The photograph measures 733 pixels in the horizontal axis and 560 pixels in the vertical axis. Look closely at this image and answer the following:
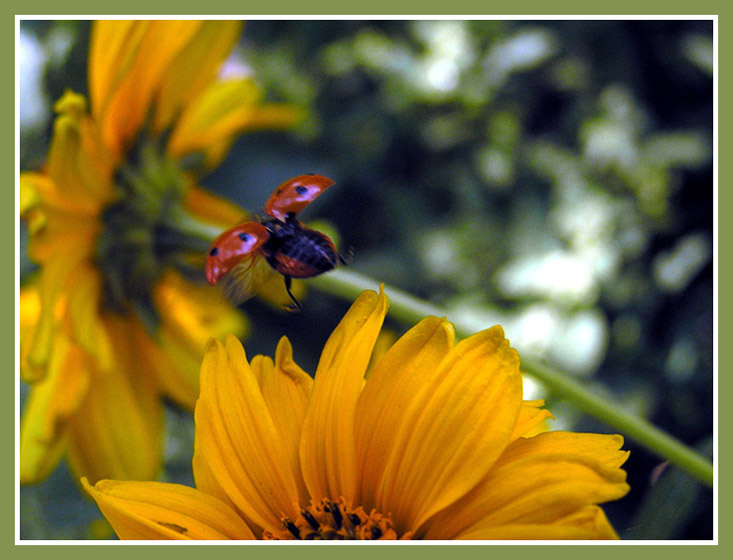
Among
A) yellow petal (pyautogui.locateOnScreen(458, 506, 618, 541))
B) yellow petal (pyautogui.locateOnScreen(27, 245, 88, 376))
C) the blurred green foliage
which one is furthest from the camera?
the blurred green foliage

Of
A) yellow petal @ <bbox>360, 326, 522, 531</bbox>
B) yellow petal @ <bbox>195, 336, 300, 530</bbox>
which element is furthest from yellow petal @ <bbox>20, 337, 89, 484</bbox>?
yellow petal @ <bbox>360, 326, 522, 531</bbox>

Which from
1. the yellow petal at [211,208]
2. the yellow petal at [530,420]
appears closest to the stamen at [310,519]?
the yellow petal at [530,420]

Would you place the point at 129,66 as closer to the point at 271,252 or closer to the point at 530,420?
the point at 271,252

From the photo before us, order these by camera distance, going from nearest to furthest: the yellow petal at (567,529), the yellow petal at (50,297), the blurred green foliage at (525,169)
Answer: the yellow petal at (567,529) < the yellow petal at (50,297) < the blurred green foliage at (525,169)

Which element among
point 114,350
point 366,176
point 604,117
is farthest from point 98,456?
point 604,117

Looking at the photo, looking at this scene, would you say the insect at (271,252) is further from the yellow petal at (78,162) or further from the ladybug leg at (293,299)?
the yellow petal at (78,162)

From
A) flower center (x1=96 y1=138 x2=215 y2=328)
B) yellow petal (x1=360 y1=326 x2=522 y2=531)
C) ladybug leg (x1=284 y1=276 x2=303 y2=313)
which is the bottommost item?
yellow petal (x1=360 y1=326 x2=522 y2=531)

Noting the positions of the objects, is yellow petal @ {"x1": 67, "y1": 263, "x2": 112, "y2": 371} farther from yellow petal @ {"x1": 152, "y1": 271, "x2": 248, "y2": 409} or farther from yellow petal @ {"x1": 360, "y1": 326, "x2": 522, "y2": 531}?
yellow petal @ {"x1": 360, "y1": 326, "x2": 522, "y2": 531}
